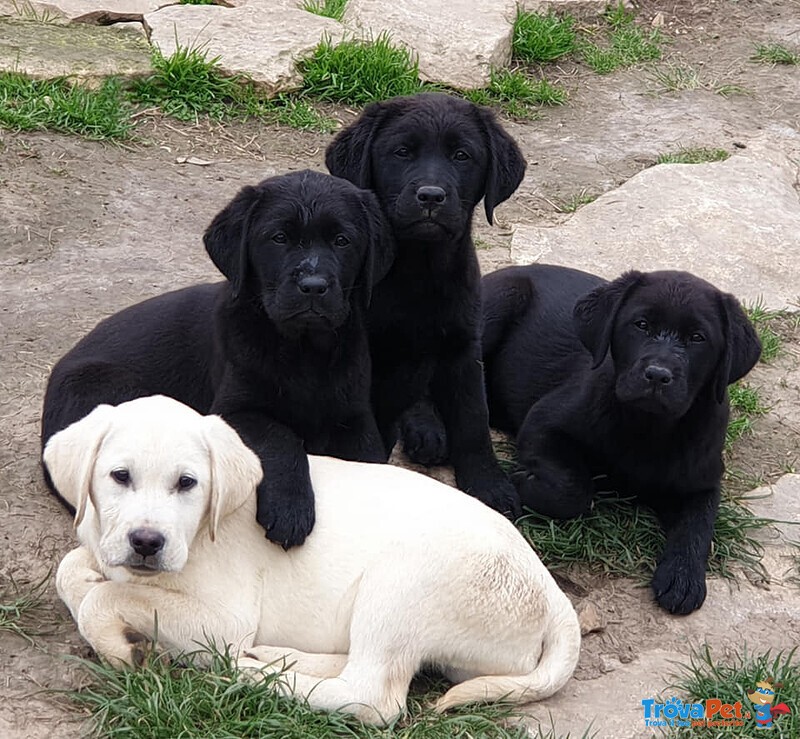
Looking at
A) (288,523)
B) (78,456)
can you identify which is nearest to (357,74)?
(288,523)

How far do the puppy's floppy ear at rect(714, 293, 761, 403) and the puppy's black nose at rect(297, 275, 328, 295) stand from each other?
62.5 inches

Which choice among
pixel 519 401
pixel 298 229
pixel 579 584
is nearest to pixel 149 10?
pixel 519 401

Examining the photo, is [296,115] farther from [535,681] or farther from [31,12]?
[535,681]

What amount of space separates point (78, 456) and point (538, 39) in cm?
666

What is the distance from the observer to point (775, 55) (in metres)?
10.3

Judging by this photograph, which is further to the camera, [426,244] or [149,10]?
[149,10]

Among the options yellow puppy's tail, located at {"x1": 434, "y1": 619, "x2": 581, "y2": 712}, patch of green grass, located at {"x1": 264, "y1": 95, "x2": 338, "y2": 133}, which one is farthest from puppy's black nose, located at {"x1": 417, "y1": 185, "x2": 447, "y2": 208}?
patch of green grass, located at {"x1": 264, "y1": 95, "x2": 338, "y2": 133}

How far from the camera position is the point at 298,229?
14.6 feet

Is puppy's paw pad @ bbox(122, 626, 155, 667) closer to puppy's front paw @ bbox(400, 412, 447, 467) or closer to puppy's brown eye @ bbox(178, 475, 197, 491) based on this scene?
puppy's brown eye @ bbox(178, 475, 197, 491)

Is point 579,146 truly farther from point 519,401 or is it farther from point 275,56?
point 519,401

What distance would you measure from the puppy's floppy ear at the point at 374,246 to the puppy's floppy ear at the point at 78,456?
3.89 feet

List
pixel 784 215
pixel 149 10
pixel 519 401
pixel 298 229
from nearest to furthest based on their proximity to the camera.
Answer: pixel 298 229 < pixel 519 401 < pixel 784 215 < pixel 149 10

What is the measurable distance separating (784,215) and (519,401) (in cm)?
303

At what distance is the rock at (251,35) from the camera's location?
8.55 m
